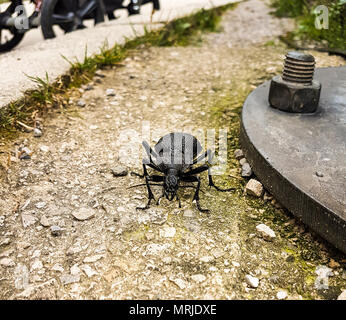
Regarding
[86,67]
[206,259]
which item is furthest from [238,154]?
[86,67]

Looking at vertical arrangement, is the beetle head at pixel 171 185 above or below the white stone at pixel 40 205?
above

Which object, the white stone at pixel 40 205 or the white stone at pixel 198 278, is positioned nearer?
the white stone at pixel 198 278

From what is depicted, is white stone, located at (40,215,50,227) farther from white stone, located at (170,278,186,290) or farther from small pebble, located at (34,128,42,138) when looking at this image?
small pebble, located at (34,128,42,138)

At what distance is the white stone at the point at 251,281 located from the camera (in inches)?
59.0

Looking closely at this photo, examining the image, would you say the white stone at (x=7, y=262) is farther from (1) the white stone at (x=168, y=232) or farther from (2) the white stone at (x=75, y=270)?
(1) the white stone at (x=168, y=232)

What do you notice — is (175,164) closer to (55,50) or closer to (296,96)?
(296,96)

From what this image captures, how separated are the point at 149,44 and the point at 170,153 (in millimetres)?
2164

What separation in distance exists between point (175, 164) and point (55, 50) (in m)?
1.90

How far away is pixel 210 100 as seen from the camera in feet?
9.49

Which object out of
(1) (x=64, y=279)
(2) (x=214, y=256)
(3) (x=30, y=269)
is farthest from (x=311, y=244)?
(3) (x=30, y=269)

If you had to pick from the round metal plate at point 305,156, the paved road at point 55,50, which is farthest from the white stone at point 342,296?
the paved road at point 55,50

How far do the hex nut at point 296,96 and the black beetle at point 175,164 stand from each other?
519 millimetres

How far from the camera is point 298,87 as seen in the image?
216cm

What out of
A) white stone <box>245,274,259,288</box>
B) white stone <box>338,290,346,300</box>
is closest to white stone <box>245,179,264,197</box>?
white stone <box>245,274,259,288</box>
